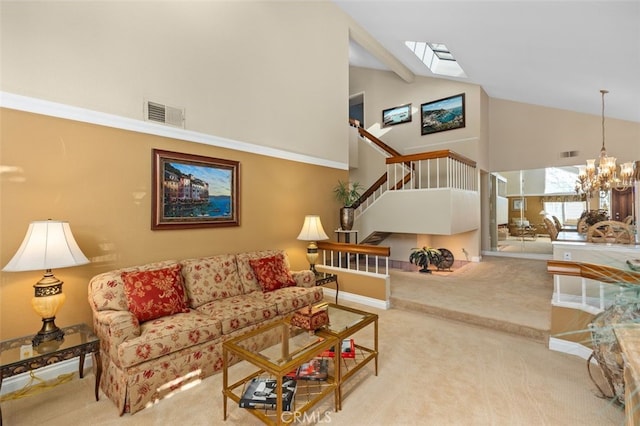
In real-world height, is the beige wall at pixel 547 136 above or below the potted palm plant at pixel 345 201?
above

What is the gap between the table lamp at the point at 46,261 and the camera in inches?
84.7

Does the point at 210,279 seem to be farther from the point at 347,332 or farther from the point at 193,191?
the point at 347,332

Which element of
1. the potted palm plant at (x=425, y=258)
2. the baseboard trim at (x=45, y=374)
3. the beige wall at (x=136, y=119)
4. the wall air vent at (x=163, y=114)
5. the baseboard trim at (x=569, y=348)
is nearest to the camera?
the baseboard trim at (x=45, y=374)

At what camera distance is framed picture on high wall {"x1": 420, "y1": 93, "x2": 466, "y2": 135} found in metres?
7.09

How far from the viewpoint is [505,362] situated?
272 cm

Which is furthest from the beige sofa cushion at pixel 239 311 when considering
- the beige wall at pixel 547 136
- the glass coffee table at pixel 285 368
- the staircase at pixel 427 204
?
the beige wall at pixel 547 136

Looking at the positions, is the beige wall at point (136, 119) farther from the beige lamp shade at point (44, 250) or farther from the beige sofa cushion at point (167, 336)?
the beige sofa cushion at point (167, 336)

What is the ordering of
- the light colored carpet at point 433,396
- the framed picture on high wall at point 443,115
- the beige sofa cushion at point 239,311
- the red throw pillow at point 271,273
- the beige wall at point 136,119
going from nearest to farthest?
the light colored carpet at point 433,396 → the beige wall at point 136,119 → the beige sofa cushion at point 239,311 → the red throw pillow at point 271,273 → the framed picture on high wall at point 443,115

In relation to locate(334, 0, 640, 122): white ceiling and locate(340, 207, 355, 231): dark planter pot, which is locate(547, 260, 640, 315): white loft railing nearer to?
locate(334, 0, 640, 122): white ceiling

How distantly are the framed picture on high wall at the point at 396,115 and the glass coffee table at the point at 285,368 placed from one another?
7.13 meters

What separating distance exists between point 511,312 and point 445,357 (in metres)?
1.42

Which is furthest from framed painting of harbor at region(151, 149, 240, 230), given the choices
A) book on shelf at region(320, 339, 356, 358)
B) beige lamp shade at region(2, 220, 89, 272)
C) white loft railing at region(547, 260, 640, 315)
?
white loft railing at region(547, 260, 640, 315)

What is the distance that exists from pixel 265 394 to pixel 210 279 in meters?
1.58

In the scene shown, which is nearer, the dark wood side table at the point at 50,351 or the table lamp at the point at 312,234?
the dark wood side table at the point at 50,351
